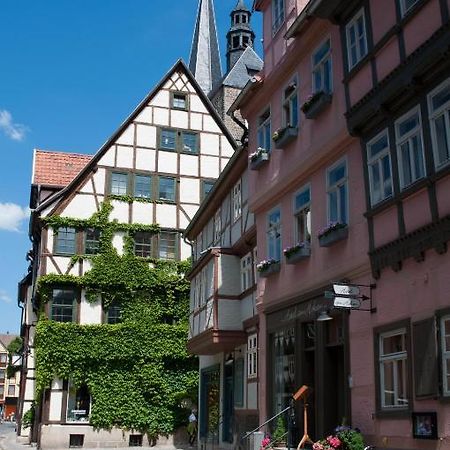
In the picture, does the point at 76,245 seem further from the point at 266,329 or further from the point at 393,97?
the point at 393,97

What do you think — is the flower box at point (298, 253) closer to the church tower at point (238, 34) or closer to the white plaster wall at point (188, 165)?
the white plaster wall at point (188, 165)

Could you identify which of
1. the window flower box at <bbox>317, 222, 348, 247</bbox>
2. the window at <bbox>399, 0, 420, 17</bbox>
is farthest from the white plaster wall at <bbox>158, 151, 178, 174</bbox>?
the window at <bbox>399, 0, 420, 17</bbox>

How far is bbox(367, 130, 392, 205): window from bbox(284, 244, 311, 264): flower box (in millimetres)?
2803

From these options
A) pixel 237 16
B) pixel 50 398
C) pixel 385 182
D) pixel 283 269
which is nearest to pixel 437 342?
pixel 385 182

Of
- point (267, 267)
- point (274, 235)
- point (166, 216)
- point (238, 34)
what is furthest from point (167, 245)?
point (238, 34)

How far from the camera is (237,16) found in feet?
275

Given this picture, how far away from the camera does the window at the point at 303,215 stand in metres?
15.2

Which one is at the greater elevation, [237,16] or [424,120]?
[237,16]

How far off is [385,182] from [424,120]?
1.50m

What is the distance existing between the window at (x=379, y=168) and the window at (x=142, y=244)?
2250 centimetres

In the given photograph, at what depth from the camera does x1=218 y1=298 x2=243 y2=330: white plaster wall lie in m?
21.0

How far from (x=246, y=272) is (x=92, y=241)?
1419cm

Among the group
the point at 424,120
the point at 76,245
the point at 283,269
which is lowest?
the point at 283,269

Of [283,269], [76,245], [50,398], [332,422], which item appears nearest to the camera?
[332,422]
